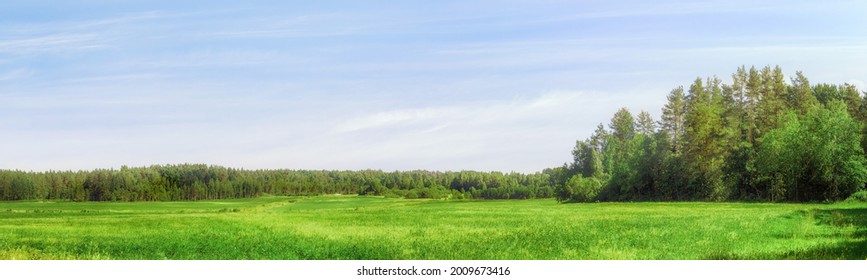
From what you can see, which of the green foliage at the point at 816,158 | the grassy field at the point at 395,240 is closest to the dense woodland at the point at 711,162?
the green foliage at the point at 816,158

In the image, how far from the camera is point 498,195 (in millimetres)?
59125

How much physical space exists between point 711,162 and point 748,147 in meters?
3.76

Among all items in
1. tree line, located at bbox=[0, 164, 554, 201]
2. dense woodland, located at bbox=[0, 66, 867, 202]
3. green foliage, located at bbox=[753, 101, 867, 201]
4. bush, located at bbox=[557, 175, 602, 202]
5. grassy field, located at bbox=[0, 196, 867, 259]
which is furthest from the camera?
bush, located at bbox=[557, 175, 602, 202]

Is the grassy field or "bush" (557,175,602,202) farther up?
"bush" (557,175,602,202)

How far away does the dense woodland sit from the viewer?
52.8 meters

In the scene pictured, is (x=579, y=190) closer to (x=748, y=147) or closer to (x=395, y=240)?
(x=748, y=147)

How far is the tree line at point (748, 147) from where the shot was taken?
59562 mm

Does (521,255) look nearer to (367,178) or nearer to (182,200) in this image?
(182,200)

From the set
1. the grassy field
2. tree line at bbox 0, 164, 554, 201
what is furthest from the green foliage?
the grassy field

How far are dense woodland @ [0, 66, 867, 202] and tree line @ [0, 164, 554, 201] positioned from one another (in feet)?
0.65

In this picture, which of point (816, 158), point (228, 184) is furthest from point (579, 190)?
point (228, 184)

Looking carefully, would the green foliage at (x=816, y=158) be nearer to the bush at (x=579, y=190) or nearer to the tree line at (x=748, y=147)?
the tree line at (x=748, y=147)

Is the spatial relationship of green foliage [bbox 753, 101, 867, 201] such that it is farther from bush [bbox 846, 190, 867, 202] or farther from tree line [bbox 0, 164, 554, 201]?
tree line [bbox 0, 164, 554, 201]

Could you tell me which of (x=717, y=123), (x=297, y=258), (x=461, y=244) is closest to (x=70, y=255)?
(x=297, y=258)
